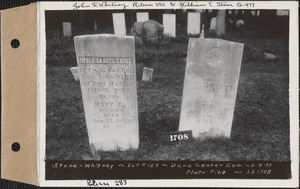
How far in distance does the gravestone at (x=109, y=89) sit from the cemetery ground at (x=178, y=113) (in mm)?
153

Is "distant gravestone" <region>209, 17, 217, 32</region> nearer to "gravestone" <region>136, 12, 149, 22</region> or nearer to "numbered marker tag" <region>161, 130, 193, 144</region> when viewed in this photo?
"gravestone" <region>136, 12, 149, 22</region>

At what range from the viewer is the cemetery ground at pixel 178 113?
12.6 ft

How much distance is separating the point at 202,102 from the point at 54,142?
177 cm

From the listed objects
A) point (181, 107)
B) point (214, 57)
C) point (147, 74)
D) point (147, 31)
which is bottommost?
point (181, 107)

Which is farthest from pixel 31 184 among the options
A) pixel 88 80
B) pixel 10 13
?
pixel 10 13

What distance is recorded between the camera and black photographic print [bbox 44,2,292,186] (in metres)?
3.73

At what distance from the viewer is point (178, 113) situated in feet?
14.3

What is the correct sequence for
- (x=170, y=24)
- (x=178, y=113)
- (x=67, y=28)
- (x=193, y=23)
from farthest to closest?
(x=178, y=113) → (x=170, y=24) → (x=193, y=23) → (x=67, y=28)

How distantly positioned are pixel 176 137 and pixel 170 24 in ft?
4.49

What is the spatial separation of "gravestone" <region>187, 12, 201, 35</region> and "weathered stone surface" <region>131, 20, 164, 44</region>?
1.32ft

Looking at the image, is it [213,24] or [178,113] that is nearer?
[213,24]

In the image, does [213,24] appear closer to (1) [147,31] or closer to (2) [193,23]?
(2) [193,23]

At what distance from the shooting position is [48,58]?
3.76 metres

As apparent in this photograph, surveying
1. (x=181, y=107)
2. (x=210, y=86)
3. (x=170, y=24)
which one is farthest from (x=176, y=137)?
(x=170, y=24)
